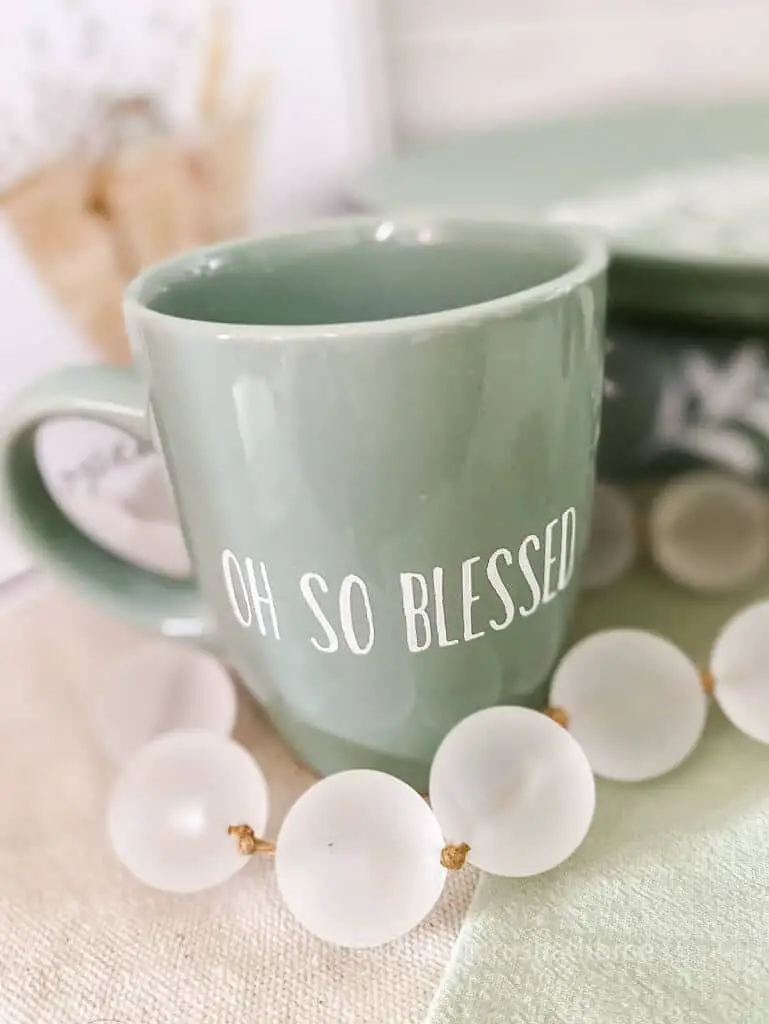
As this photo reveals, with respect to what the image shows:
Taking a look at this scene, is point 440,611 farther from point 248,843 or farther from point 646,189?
point 646,189

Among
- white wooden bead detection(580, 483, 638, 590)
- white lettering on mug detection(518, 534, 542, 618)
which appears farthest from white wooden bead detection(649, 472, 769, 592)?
white lettering on mug detection(518, 534, 542, 618)

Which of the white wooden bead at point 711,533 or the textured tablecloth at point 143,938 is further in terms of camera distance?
the white wooden bead at point 711,533

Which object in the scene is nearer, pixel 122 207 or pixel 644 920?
pixel 644 920

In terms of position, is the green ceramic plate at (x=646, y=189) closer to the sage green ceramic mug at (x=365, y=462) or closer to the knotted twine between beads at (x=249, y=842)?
the sage green ceramic mug at (x=365, y=462)

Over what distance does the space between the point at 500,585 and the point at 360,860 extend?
0.25ft

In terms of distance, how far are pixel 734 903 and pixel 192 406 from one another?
0.17 meters

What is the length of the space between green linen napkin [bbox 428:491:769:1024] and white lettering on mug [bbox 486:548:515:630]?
0.06m

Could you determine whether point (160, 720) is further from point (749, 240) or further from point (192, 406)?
point (749, 240)

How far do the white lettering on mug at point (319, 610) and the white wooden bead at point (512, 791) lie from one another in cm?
4

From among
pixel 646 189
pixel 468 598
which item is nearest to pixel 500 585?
pixel 468 598

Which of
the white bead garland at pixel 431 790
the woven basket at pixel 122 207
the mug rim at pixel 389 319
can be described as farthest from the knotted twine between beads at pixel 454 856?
the woven basket at pixel 122 207

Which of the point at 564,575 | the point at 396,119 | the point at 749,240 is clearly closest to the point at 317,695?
the point at 564,575

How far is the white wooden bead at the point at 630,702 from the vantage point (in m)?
0.29

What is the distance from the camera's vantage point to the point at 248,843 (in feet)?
0.88
